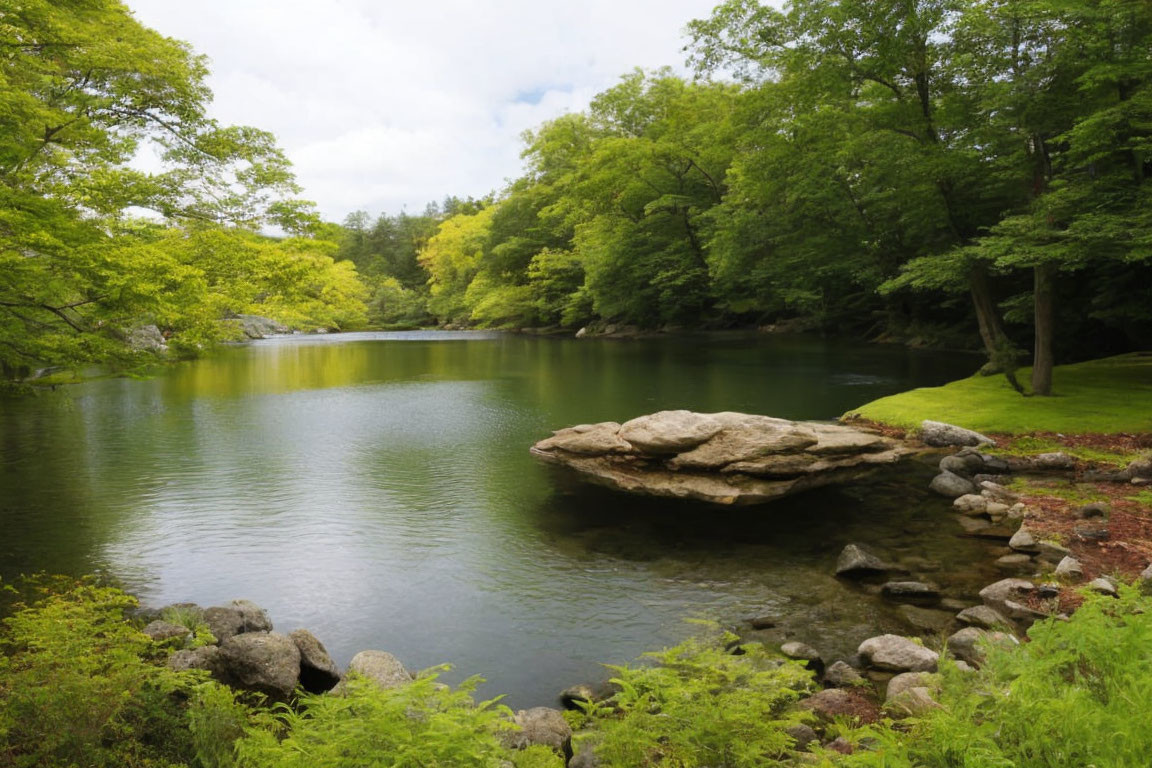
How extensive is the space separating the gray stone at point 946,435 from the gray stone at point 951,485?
10.1ft

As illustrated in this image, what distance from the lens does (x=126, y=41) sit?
1364 cm

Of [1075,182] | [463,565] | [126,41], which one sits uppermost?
[126,41]

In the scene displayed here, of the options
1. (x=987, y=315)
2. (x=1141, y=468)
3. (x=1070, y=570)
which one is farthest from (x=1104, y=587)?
(x=987, y=315)

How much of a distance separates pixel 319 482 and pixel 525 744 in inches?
446

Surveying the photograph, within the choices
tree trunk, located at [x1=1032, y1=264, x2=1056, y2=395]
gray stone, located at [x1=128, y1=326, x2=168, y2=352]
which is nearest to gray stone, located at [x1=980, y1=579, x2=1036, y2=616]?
tree trunk, located at [x1=1032, y1=264, x2=1056, y2=395]

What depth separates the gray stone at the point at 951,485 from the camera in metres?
13.0

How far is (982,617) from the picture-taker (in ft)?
25.5

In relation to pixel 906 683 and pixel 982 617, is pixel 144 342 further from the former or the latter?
pixel 982 617

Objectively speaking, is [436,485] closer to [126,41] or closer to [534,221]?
[126,41]

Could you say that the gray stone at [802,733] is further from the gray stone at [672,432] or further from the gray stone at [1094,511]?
the gray stone at [1094,511]

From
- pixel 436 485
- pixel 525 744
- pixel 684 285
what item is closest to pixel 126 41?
pixel 436 485

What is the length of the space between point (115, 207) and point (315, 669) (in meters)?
10.4

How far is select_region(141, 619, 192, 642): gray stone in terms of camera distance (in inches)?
288

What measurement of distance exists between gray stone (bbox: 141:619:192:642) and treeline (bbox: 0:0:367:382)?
5.37m
